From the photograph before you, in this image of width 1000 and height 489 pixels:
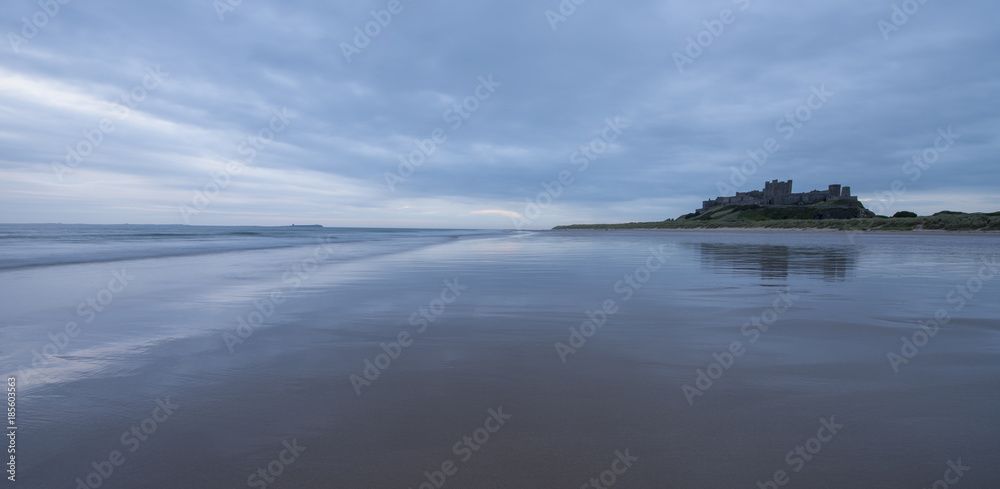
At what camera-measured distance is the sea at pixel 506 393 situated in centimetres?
255

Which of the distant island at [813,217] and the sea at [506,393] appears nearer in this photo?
the sea at [506,393]

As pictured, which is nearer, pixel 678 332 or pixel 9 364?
pixel 9 364

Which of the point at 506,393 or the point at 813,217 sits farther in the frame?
the point at 813,217

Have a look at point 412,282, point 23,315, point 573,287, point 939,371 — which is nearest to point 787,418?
point 939,371

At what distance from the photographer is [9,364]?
433 cm

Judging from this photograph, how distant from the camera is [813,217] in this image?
2995 inches

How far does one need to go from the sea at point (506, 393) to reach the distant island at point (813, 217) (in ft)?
163

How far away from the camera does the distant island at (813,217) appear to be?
43.4m

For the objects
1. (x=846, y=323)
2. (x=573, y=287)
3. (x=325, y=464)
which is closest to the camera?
(x=325, y=464)

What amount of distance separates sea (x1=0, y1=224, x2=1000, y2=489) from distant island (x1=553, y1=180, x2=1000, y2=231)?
4980 centimetres

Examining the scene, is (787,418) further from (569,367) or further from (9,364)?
(9,364)

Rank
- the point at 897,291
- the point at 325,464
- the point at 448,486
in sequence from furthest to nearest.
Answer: the point at 897,291, the point at 325,464, the point at 448,486

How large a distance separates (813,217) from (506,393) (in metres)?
90.3

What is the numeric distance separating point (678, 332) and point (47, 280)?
13660mm
